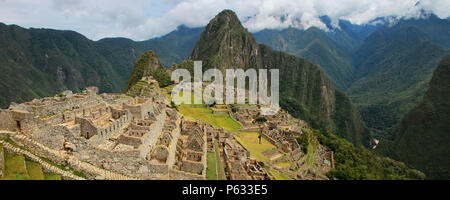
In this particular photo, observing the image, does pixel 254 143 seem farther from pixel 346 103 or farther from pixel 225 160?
pixel 346 103

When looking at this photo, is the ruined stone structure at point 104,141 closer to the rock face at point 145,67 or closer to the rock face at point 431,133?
the rock face at point 145,67

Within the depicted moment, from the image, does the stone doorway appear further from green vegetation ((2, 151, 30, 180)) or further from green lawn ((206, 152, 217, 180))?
green lawn ((206, 152, 217, 180))

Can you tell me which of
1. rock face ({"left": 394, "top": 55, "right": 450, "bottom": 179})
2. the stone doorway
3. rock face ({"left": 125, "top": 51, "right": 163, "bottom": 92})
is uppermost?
rock face ({"left": 125, "top": 51, "right": 163, "bottom": 92})

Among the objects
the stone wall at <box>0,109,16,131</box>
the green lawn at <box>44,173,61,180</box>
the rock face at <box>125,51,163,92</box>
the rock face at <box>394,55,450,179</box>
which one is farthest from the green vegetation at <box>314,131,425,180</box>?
the rock face at <box>125,51,163,92</box>

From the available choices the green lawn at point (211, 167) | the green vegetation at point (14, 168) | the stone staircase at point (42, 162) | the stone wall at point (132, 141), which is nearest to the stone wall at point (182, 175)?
the green lawn at point (211, 167)

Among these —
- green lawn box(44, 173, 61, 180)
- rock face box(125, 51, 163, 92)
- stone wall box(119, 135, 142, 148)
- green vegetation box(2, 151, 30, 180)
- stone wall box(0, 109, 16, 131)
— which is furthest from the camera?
rock face box(125, 51, 163, 92)

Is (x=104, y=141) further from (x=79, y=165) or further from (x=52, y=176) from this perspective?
(x=52, y=176)
